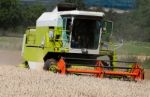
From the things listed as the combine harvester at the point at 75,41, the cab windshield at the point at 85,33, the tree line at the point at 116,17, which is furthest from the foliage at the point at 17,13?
the cab windshield at the point at 85,33

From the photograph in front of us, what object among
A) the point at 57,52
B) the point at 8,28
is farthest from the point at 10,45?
the point at 57,52

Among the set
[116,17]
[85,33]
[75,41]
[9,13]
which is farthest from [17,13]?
[75,41]

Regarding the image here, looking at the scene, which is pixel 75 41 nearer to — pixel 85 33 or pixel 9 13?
pixel 85 33

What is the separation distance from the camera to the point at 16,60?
32.1 m

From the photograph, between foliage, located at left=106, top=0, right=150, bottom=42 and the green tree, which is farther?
the green tree

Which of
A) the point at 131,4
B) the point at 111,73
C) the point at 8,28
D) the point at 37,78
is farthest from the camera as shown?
the point at 8,28

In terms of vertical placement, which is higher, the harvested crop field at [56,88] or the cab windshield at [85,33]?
the cab windshield at [85,33]

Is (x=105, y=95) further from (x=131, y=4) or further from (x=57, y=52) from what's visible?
(x=131, y=4)

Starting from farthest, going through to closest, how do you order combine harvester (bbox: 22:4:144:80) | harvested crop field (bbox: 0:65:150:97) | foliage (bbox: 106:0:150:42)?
foliage (bbox: 106:0:150:42), combine harvester (bbox: 22:4:144:80), harvested crop field (bbox: 0:65:150:97)

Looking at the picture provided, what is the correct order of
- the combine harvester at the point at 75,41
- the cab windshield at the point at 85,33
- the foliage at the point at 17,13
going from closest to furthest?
the combine harvester at the point at 75,41 → the cab windshield at the point at 85,33 → the foliage at the point at 17,13

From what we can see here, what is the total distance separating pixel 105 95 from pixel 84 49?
9579mm

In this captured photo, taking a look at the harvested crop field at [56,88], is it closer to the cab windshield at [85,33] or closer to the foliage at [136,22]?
the cab windshield at [85,33]

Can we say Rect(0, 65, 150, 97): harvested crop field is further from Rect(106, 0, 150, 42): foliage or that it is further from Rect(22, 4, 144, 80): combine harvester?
Rect(106, 0, 150, 42): foliage

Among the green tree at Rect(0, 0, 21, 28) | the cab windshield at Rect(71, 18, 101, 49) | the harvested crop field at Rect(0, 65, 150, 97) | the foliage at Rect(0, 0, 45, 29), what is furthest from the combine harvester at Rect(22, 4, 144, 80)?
the green tree at Rect(0, 0, 21, 28)
